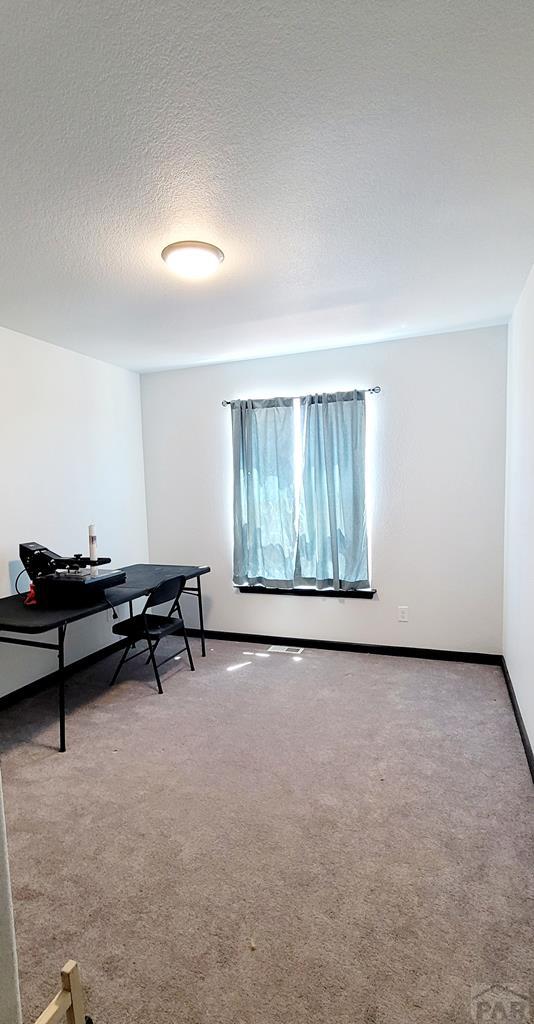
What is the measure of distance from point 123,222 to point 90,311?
110 cm

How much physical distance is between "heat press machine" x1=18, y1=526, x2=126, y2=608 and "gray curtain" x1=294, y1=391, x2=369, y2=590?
1659 millimetres

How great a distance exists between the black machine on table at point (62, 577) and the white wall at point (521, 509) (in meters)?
2.39

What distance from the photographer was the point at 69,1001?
3.21 ft

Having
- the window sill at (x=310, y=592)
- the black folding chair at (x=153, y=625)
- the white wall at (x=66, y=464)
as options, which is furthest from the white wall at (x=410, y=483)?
the black folding chair at (x=153, y=625)

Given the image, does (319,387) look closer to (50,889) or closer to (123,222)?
(123,222)

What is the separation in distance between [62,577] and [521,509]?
2.64m

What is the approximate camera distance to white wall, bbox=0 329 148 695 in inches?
125

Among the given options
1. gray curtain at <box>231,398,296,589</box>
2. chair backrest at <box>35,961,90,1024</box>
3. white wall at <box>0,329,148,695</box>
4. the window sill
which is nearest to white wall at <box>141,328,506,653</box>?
the window sill

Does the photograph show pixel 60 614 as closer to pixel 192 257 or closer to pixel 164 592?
pixel 164 592

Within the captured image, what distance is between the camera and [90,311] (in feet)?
9.45

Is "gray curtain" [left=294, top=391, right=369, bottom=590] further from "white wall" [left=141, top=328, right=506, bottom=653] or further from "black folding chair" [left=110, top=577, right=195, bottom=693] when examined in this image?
"black folding chair" [left=110, top=577, right=195, bottom=693]

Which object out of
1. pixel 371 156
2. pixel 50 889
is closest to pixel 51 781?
pixel 50 889

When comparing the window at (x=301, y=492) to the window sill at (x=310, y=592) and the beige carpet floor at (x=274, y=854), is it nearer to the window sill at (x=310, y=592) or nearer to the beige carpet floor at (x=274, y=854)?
the window sill at (x=310, y=592)

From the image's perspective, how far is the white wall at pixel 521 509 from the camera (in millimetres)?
2424
